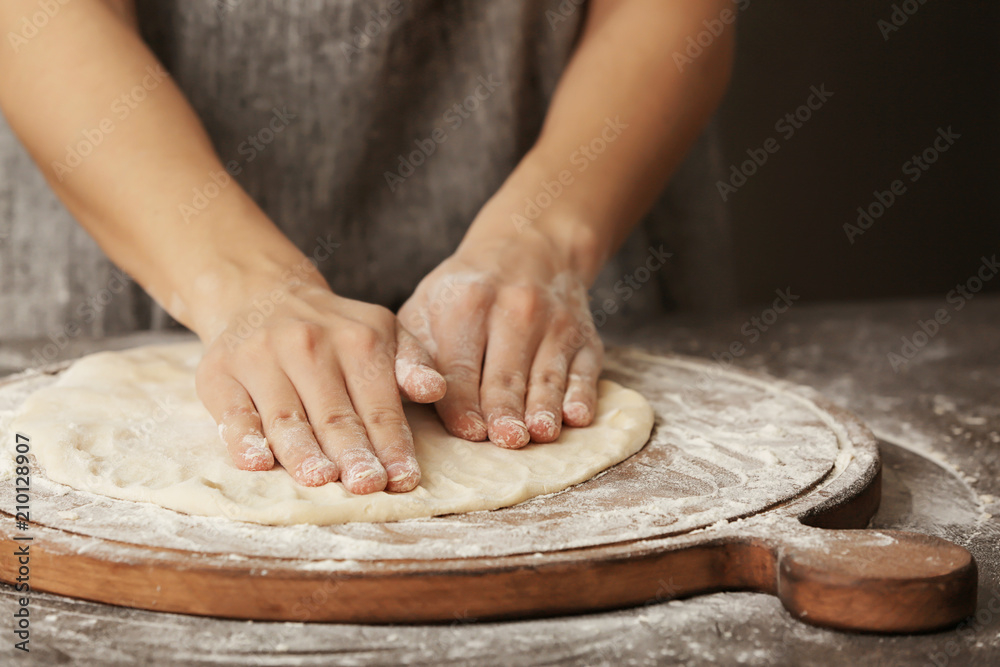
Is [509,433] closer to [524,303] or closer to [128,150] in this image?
[524,303]

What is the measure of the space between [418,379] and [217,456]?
0.85ft

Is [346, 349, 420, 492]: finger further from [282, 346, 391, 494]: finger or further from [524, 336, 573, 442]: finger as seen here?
[524, 336, 573, 442]: finger

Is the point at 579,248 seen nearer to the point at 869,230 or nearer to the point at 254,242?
the point at 254,242

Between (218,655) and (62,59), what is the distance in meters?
1.04

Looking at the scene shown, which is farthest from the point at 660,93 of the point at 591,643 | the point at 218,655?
the point at 218,655

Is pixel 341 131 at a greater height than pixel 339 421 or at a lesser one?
greater

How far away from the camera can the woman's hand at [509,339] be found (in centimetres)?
118

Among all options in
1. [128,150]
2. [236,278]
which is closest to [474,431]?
[236,278]

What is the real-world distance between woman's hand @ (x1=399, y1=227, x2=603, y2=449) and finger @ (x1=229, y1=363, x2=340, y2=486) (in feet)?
0.73

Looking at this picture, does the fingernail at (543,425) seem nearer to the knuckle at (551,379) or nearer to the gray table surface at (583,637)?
the knuckle at (551,379)

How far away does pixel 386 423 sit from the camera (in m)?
1.04

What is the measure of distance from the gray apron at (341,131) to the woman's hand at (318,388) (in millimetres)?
649

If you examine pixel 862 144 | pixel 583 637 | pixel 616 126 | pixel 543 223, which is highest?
pixel 862 144

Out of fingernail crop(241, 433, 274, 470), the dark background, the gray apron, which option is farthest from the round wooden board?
the dark background
